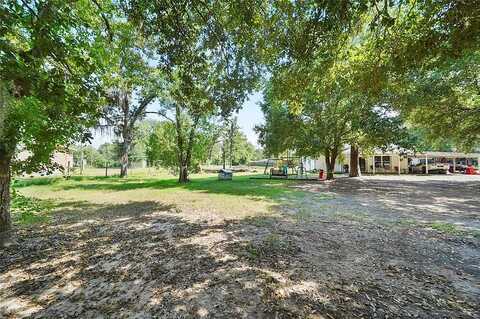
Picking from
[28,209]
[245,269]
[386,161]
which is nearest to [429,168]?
[386,161]

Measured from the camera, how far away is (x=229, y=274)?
3.80m

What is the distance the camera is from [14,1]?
3.48 meters

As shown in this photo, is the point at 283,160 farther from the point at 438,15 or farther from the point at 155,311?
the point at 155,311

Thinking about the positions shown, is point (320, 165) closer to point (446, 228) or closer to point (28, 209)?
point (446, 228)

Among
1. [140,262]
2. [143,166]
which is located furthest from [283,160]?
[143,166]

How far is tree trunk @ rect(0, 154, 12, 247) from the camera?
17.3ft

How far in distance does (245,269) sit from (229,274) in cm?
30

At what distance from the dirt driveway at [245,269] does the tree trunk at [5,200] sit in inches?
15.2

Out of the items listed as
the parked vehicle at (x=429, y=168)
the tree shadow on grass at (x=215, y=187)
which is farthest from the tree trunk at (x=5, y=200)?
the parked vehicle at (x=429, y=168)

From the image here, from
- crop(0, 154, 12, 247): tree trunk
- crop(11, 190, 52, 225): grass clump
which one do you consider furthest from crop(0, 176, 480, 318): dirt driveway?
crop(11, 190, 52, 225): grass clump

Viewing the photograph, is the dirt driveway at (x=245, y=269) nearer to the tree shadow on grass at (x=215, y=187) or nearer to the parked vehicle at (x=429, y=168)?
the tree shadow on grass at (x=215, y=187)

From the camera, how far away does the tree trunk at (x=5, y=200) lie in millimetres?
5258

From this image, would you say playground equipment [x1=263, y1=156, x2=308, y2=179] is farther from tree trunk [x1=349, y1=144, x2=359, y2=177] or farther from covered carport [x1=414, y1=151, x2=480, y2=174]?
covered carport [x1=414, y1=151, x2=480, y2=174]

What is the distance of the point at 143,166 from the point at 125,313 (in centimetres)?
6466
